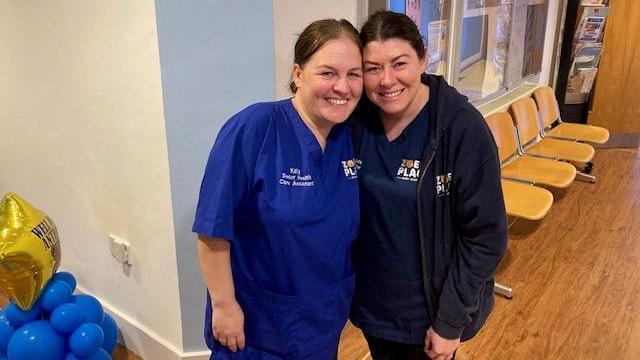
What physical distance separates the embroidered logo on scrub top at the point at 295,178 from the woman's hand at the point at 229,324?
342 millimetres

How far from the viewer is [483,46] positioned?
11.7 ft

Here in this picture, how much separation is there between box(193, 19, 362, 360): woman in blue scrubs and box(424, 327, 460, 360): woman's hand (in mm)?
243

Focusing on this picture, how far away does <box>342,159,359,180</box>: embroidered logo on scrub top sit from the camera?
51.7 inches

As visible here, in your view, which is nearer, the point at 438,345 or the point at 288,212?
the point at 288,212

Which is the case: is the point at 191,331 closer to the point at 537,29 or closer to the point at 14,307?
the point at 14,307

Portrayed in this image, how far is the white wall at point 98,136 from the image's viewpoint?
1.87 meters

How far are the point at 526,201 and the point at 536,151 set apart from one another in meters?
1.21

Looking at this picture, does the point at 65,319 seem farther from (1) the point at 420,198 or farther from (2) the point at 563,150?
(2) the point at 563,150

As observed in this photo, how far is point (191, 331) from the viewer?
2.10 meters

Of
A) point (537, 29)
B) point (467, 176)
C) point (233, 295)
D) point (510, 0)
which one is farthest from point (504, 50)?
point (233, 295)

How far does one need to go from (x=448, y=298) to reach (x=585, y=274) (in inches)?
85.5

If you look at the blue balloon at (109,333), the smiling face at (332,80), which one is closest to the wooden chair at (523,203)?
the smiling face at (332,80)

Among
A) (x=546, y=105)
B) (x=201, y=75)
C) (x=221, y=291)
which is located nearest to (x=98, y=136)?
(x=201, y=75)

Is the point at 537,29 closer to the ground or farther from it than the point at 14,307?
farther from it
